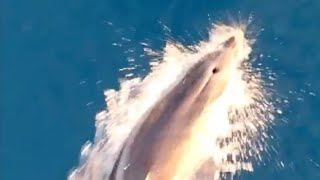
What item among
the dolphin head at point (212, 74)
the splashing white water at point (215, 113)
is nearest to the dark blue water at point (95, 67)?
the splashing white water at point (215, 113)

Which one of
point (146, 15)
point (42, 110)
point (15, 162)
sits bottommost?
point (15, 162)

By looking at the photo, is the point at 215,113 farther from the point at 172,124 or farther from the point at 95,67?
the point at 95,67

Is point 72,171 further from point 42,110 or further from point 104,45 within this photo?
point 104,45

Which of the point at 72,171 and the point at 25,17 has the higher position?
the point at 25,17

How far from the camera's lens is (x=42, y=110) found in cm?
259

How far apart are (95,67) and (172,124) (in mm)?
449

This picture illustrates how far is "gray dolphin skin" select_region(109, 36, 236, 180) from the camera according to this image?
2.20 meters

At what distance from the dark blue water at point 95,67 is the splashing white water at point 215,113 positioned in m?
0.04

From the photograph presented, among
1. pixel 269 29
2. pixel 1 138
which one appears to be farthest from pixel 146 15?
pixel 1 138

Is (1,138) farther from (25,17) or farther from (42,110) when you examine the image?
(25,17)

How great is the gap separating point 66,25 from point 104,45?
5.2 inches

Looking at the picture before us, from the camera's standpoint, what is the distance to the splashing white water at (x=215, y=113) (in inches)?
95.0

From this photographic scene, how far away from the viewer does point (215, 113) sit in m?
2.38

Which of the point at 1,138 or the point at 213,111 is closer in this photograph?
the point at 213,111
